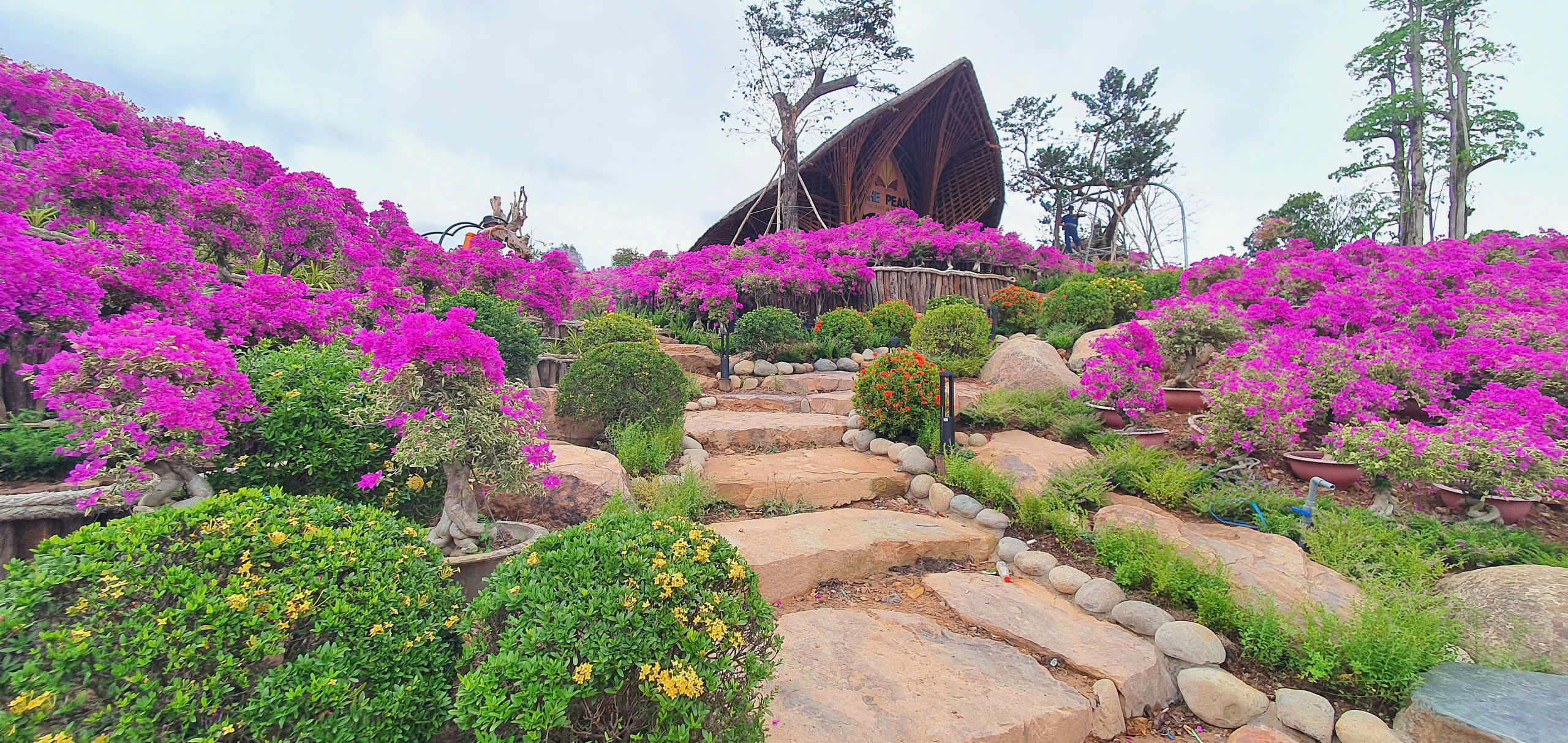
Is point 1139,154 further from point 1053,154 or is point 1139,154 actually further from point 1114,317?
point 1114,317

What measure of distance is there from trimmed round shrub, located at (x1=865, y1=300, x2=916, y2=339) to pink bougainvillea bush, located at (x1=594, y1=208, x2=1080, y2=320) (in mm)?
→ 1102

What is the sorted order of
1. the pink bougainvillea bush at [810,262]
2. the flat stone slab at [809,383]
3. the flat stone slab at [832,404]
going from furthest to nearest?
Result: the pink bougainvillea bush at [810,262]
the flat stone slab at [809,383]
the flat stone slab at [832,404]

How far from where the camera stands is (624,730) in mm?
1529

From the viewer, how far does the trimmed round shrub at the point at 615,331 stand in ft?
22.9

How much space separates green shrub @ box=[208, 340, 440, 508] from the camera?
8.50 feet

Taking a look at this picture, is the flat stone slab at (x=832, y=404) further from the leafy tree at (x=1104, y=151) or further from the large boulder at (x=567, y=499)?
the leafy tree at (x=1104, y=151)

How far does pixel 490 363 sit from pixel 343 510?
2.41 ft

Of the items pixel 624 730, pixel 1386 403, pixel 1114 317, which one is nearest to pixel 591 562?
pixel 624 730

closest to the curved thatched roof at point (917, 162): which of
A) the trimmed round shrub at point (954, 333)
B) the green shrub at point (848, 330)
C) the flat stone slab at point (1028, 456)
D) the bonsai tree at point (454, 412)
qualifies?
the green shrub at point (848, 330)

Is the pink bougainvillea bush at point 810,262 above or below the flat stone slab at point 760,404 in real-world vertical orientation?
above

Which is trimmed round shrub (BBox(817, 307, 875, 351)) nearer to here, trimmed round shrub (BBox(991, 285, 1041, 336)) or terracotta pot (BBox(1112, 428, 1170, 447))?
trimmed round shrub (BBox(991, 285, 1041, 336))

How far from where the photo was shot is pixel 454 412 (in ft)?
8.09

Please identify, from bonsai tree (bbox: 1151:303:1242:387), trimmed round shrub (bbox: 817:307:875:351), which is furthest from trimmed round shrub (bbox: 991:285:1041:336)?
bonsai tree (bbox: 1151:303:1242:387)

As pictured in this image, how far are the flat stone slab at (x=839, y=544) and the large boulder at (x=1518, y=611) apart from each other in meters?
2.19
